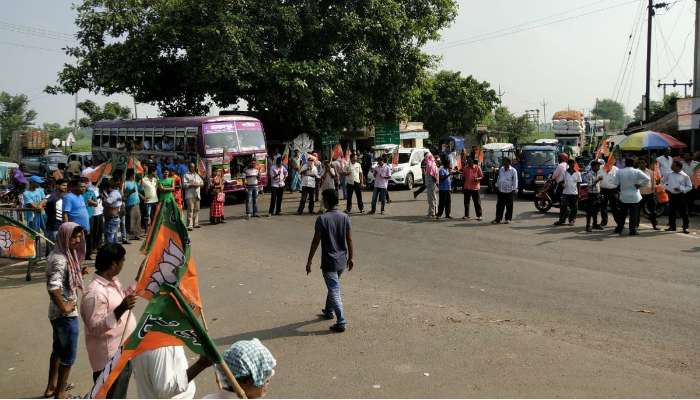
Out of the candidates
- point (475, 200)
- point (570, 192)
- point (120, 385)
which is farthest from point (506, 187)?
point (120, 385)

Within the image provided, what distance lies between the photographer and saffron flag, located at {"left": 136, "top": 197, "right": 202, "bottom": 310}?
4.35m

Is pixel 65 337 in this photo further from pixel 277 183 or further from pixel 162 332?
pixel 277 183

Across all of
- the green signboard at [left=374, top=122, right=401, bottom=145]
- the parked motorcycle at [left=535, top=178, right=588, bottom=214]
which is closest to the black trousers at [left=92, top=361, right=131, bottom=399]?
the parked motorcycle at [left=535, top=178, right=588, bottom=214]

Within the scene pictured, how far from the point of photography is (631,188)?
42.2 feet

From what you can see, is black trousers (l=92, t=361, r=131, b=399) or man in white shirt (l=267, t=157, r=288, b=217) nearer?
black trousers (l=92, t=361, r=131, b=399)

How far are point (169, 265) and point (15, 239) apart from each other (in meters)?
6.63

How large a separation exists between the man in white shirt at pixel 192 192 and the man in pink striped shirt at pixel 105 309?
1067 cm

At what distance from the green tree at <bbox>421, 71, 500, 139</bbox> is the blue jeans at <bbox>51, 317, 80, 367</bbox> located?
4347cm

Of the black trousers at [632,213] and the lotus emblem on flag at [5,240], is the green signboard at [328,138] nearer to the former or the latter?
the black trousers at [632,213]

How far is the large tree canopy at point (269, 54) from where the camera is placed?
2284 centimetres

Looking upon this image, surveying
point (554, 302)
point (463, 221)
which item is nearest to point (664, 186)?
point (463, 221)

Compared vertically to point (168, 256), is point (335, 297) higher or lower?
lower

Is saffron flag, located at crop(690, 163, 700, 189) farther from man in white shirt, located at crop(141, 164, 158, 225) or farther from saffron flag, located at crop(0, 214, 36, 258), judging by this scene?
saffron flag, located at crop(0, 214, 36, 258)

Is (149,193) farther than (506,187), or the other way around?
(506,187)
